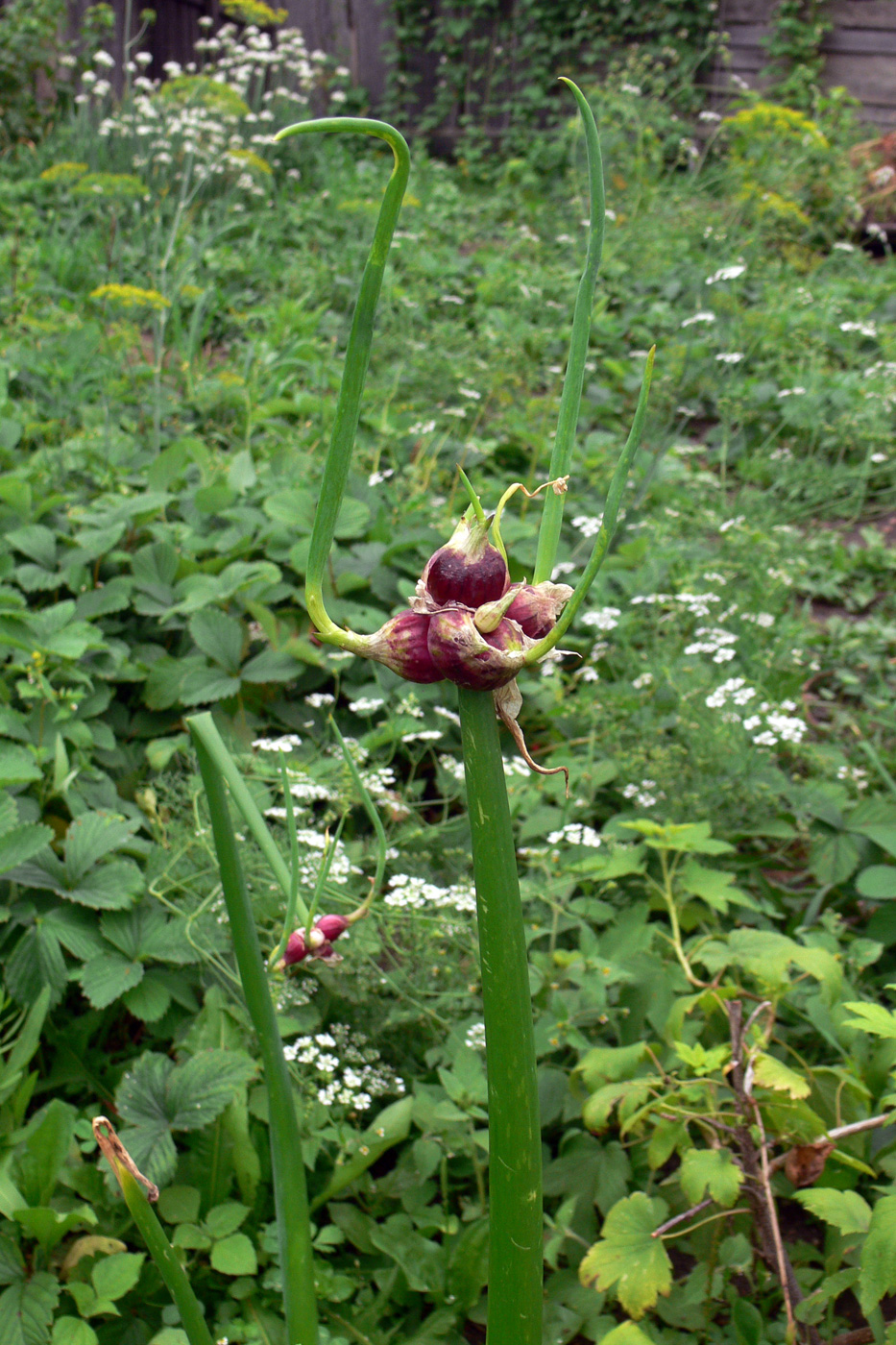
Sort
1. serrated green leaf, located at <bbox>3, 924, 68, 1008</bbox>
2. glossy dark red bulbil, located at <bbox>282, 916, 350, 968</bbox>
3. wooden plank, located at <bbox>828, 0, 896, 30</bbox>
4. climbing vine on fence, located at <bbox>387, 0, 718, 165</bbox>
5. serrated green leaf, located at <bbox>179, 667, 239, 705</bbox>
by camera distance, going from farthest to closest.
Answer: climbing vine on fence, located at <bbox>387, 0, 718, 165</bbox> < wooden plank, located at <bbox>828, 0, 896, 30</bbox> < serrated green leaf, located at <bbox>179, 667, 239, 705</bbox> < serrated green leaf, located at <bbox>3, 924, 68, 1008</bbox> < glossy dark red bulbil, located at <bbox>282, 916, 350, 968</bbox>

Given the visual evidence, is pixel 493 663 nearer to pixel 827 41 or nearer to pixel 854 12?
pixel 827 41

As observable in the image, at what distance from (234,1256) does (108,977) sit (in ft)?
1.32

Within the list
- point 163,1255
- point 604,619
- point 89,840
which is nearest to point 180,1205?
point 89,840

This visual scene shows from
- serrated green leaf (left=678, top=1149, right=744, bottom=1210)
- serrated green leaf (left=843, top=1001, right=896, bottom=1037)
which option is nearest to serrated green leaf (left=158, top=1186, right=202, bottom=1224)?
serrated green leaf (left=678, top=1149, right=744, bottom=1210)

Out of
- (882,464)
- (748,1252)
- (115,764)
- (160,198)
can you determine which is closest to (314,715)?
(115,764)

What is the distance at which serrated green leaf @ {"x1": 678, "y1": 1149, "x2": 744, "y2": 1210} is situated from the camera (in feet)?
3.08

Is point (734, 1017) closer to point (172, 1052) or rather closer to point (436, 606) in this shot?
point (436, 606)

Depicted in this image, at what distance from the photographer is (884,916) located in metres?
1.53

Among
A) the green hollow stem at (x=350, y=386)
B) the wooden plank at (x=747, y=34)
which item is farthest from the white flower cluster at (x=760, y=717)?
the wooden plank at (x=747, y=34)

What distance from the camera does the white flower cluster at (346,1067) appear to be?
1136 millimetres

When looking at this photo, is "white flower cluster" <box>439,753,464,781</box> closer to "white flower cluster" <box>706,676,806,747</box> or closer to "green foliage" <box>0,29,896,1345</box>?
"green foliage" <box>0,29,896,1345</box>

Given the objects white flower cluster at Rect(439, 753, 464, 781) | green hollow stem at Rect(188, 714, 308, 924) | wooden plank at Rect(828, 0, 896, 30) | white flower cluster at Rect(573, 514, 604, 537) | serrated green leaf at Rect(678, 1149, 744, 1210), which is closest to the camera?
green hollow stem at Rect(188, 714, 308, 924)

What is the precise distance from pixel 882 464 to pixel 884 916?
2391mm

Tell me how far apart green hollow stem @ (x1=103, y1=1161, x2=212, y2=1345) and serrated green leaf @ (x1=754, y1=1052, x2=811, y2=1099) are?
1.91 ft
